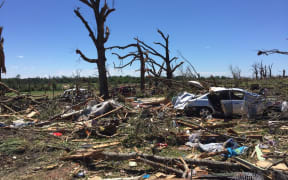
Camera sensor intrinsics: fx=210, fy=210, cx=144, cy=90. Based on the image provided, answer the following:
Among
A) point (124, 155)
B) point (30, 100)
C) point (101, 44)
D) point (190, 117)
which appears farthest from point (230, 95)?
point (30, 100)

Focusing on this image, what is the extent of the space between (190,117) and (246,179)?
20.4 ft

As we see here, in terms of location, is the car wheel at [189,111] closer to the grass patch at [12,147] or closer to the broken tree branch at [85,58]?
the grass patch at [12,147]

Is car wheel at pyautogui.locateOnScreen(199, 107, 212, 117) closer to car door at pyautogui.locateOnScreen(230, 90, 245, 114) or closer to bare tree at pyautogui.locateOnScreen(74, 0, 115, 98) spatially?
car door at pyautogui.locateOnScreen(230, 90, 245, 114)

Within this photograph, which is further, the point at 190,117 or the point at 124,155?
the point at 190,117

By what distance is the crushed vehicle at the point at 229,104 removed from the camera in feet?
29.9

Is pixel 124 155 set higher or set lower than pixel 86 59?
lower

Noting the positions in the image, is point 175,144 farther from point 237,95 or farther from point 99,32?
point 99,32

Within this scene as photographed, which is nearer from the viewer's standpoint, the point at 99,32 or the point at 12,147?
the point at 12,147

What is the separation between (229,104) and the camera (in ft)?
31.2

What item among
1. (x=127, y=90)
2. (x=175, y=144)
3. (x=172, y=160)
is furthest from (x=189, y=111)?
(x=127, y=90)

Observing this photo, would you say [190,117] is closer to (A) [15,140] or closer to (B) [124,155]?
(B) [124,155]

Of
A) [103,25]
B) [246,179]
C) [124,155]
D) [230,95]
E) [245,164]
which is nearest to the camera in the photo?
[246,179]

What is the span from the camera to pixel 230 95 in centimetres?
963

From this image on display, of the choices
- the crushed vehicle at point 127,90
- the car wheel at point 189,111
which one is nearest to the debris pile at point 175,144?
the car wheel at point 189,111
